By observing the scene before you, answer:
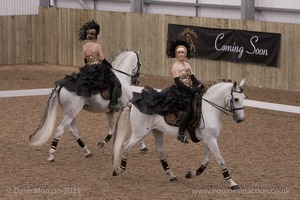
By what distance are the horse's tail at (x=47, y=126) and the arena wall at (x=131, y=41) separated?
9.12 m

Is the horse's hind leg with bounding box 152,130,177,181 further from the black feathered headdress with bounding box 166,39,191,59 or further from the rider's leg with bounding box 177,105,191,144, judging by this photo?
the black feathered headdress with bounding box 166,39,191,59

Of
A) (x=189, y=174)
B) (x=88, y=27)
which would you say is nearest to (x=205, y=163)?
(x=189, y=174)

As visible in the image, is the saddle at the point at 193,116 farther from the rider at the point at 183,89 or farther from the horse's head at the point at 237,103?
the horse's head at the point at 237,103

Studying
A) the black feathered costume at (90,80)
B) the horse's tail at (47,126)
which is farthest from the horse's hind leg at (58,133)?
the black feathered costume at (90,80)

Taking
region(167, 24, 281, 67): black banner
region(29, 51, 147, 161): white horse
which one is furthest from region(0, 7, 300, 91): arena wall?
region(29, 51, 147, 161): white horse

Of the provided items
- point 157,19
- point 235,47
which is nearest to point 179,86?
point 235,47

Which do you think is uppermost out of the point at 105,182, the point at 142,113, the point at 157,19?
the point at 157,19

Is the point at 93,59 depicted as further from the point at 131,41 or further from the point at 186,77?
the point at 131,41

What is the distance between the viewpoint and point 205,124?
472 inches

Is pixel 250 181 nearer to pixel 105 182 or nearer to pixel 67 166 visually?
pixel 105 182

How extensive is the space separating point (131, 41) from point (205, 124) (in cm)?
1395

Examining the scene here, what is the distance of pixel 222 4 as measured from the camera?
2386cm

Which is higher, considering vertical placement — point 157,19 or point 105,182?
point 157,19

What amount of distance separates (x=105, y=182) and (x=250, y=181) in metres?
2.13
